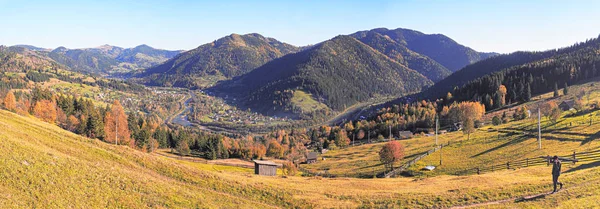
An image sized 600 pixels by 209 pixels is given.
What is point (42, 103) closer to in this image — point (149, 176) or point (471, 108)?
point (149, 176)

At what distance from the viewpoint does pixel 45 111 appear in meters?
124

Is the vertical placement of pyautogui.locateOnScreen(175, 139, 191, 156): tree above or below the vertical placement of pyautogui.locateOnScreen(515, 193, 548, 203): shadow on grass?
below

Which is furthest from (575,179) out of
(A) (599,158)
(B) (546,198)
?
(A) (599,158)

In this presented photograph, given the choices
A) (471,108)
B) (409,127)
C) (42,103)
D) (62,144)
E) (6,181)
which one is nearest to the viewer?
(6,181)

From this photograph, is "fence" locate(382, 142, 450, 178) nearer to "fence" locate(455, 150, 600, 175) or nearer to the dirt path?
"fence" locate(455, 150, 600, 175)

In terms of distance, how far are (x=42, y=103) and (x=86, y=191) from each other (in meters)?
128

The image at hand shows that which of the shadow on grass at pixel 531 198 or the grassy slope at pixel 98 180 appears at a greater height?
the grassy slope at pixel 98 180

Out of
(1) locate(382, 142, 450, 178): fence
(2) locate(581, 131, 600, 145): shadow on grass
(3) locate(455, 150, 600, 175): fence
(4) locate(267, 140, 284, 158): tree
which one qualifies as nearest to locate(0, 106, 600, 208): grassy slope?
(3) locate(455, 150, 600, 175): fence

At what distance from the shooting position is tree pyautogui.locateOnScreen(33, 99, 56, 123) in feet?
399

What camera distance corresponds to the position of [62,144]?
4316 cm

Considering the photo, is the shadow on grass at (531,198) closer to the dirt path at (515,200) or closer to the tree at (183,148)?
the dirt path at (515,200)

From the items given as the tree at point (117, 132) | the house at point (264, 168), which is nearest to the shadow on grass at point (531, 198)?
the house at point (264, 168)

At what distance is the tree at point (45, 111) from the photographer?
399 feet

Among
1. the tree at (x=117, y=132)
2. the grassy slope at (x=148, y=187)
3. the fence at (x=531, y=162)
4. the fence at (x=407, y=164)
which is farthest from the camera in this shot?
the tree at (x=117, y=132)
